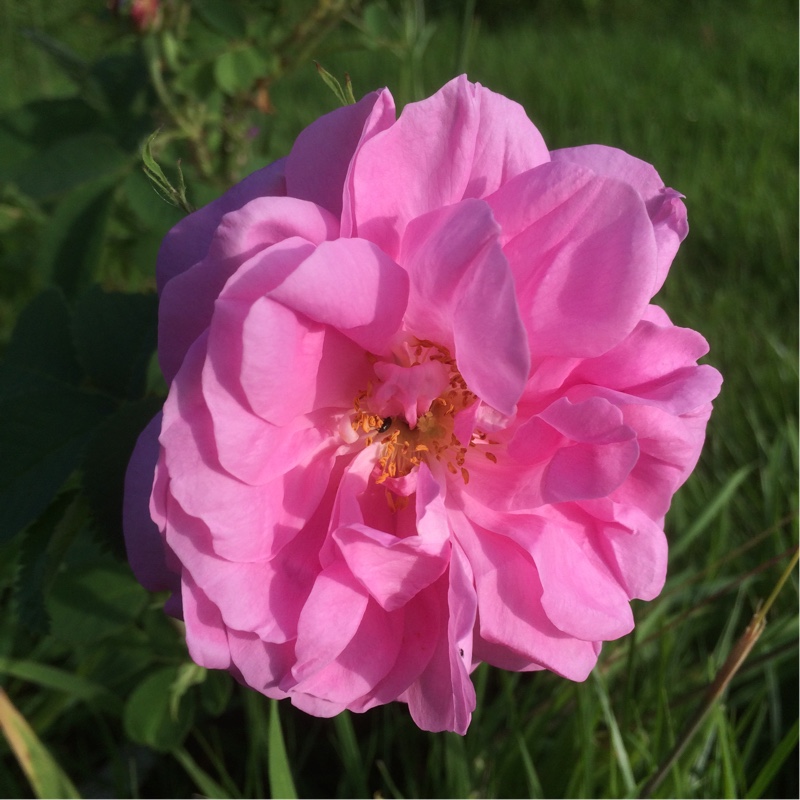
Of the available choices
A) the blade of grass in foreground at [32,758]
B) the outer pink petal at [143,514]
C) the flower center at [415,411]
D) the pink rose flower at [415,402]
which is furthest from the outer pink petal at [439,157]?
the blade of grass in foreground at [32,758]

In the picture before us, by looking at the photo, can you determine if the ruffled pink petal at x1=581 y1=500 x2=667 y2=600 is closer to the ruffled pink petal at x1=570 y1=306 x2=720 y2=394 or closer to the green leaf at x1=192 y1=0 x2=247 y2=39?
the ruffled pink petal at x1=570 y1=306 x2=720 y2=394

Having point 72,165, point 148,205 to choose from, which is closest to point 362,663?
point 148,205

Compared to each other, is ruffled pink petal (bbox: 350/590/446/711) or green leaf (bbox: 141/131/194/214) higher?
green leaf (bbox: 141/131/194/214)

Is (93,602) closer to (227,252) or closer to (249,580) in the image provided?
(249,580)

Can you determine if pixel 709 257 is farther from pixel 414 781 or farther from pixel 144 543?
pixel 144 543

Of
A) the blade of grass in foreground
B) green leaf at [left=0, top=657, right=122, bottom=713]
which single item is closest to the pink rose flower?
the blade of grass in foreground

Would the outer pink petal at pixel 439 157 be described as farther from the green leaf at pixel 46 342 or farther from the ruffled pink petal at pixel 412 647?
the green leaf at pixel 46 342
